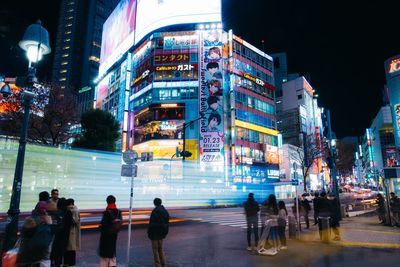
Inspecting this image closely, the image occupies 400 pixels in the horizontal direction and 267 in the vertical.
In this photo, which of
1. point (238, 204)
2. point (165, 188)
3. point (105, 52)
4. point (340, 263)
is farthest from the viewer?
point (105, 52)

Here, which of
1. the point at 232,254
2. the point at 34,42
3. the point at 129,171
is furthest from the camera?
the point at 232,254

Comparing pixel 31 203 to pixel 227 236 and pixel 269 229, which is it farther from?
pixel 269 229

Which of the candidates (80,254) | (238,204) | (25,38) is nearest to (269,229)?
(80,254)

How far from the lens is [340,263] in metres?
8.69

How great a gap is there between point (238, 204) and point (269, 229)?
84.5 feet

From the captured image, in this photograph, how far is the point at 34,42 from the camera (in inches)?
324

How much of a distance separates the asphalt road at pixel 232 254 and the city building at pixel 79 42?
14893 cm

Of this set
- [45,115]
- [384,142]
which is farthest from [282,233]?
[384,142]

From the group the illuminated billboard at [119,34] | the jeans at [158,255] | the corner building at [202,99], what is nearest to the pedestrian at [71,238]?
the jeans at [158,255]

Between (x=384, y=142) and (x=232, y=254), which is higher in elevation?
(x=384, y=142)

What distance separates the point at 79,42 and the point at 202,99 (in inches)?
5059

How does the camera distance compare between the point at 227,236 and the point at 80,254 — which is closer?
the point at 80,254

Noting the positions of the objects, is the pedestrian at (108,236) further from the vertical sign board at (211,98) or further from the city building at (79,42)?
the city building at (79,42)

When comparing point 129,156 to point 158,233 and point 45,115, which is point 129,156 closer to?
point 158,233
